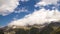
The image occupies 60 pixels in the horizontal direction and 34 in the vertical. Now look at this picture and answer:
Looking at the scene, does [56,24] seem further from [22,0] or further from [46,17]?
[22,0]

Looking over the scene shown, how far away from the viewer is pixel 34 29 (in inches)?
303

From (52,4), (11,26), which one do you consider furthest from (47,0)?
(11,26)

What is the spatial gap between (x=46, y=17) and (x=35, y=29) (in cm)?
67

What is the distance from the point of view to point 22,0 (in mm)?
7977

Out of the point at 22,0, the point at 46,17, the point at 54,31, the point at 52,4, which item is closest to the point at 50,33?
the point at 54,31

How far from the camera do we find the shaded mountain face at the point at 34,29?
760cm

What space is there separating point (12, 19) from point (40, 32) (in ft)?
4.21

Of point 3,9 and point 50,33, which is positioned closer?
point 50,33

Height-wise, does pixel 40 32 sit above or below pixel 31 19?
below

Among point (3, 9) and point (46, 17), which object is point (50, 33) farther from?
point (3, 9)

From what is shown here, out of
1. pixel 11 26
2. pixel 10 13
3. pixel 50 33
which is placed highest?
pixel 10 13

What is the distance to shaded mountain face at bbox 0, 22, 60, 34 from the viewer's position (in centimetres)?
760

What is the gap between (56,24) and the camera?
7781 mm

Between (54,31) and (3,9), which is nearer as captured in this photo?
(54,31)
